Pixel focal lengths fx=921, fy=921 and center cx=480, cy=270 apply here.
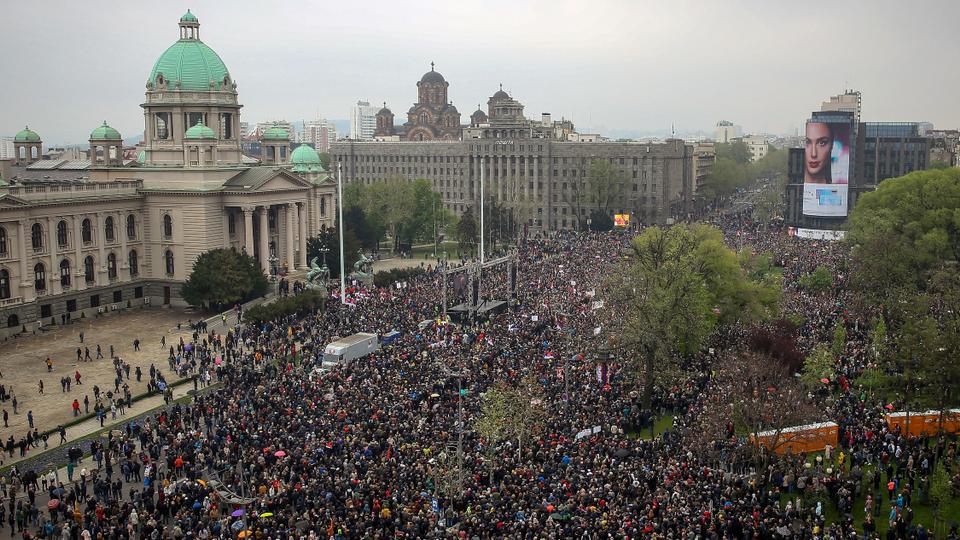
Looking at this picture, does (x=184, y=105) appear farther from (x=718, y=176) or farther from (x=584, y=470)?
(x=718, y=176)

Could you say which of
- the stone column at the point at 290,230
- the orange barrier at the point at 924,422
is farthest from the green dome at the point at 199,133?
the orange barrier at the point at 924,422

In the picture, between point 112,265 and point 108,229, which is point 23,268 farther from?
point 108,229

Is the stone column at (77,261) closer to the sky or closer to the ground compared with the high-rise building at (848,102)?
closer to the ground

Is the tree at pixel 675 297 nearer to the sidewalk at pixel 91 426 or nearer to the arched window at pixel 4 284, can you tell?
the sidewalk at pixel 91 426

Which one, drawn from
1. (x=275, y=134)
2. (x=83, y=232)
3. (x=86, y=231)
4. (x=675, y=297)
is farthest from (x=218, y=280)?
(x=675, y=297)

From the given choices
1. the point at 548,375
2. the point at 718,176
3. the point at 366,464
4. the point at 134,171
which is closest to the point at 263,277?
the point at 134,171

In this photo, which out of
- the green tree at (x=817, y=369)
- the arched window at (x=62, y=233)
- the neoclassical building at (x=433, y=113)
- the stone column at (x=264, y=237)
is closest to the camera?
the green tree at (x=817, y=369)
